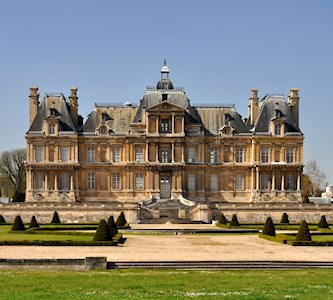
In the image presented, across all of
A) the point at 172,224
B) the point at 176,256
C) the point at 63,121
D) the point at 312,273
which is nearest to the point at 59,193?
the point at 63,121

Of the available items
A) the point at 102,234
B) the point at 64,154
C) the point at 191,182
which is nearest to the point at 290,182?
the point at 191,182

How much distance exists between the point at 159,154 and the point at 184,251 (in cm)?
3061

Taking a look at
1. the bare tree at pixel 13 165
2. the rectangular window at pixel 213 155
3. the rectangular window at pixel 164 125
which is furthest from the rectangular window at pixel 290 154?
the bare tree at pixel 13 165

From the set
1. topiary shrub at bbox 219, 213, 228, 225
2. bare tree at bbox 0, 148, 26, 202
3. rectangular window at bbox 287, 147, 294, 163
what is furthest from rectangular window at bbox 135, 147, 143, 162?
bare tree at bbox 0, 148, 26, 202

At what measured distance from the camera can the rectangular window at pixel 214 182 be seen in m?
57.6

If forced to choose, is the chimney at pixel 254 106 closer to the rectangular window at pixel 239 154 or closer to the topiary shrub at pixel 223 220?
the rectangular window at pixel 239 154

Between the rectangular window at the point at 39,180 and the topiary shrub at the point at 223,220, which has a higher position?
the rectangular window at the point at 39,180

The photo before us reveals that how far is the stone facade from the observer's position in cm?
5616

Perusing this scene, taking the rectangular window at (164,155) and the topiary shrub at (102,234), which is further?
the rectangular window at (164,155)

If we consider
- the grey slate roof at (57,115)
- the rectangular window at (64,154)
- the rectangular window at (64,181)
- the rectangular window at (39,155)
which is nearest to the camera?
the rectangular window at (39,155)

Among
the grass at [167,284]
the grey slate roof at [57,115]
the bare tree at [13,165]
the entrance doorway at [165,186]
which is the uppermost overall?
the grey slate roof at [57,115]

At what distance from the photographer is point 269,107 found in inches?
2311

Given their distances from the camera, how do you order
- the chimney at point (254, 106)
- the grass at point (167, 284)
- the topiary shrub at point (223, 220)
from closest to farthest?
the grass at point (167, 284), the topiary shrub at point (223, 220), the chimney at point (254, 106)

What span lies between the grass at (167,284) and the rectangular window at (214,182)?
36.0m
